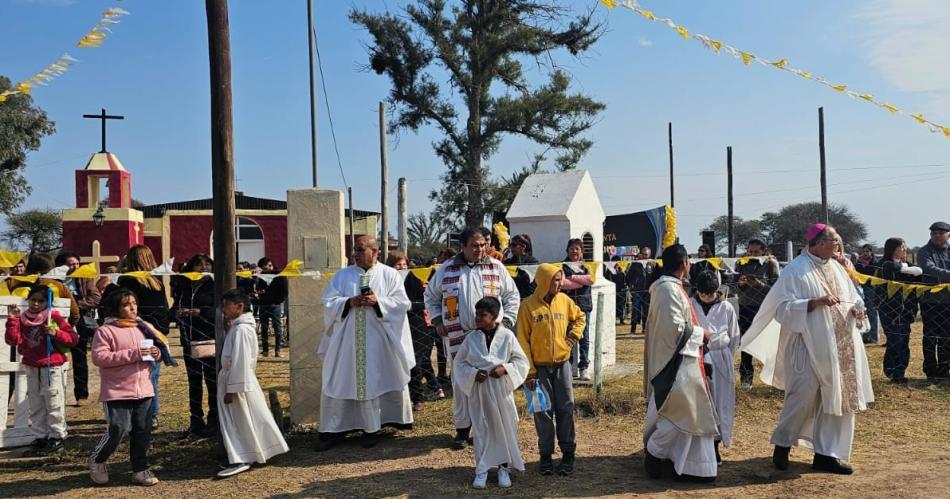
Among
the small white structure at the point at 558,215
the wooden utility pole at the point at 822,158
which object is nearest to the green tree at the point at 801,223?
the wooden utility pole at the point at 822,158

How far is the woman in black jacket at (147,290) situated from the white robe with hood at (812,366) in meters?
5.82

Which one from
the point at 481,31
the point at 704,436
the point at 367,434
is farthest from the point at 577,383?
the point at 481,31

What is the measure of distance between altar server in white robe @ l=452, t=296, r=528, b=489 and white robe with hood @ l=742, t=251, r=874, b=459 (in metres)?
2.07

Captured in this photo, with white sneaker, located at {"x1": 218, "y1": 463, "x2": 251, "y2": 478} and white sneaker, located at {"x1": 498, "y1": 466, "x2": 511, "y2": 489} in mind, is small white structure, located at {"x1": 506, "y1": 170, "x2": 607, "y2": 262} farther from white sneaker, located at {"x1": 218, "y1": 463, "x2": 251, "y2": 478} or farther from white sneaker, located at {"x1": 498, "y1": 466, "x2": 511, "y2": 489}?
white sneaker, located at {"x1": 218, "y1": 463, "x2": 251, "y2": 478}

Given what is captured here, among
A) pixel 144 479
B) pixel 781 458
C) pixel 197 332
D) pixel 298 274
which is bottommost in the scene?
pixel 144 479

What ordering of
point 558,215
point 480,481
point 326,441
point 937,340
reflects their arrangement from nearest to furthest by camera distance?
point 480,481 → point 326,441 → point 937,340 → point 558,215

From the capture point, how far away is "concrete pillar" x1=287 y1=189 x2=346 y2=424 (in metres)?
7.32

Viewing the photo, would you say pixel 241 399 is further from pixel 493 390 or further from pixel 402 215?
pixel 402 215

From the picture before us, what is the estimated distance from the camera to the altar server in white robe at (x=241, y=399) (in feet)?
19.4

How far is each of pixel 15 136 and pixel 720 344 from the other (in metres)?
35.3

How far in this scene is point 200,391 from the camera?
23.7 ft

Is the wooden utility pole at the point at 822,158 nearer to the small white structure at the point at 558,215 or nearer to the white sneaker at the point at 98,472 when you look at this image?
the small white structure at the point at 558,215

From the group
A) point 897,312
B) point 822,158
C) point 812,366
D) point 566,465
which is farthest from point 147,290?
point 822,158

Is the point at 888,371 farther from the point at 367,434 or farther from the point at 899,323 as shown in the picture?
the point at 367,434
